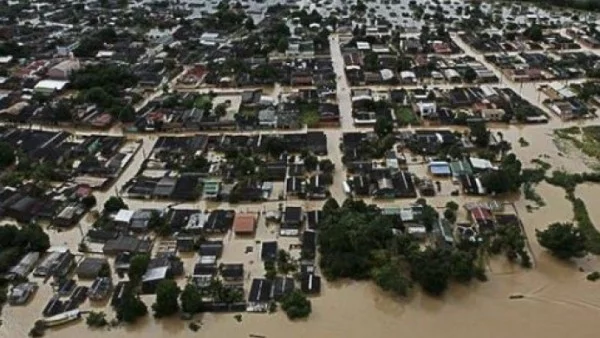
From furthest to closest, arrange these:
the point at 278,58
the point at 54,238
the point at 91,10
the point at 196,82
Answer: the point at 91,10, the point at 278,58, the point at 196,82, the point at 54,238

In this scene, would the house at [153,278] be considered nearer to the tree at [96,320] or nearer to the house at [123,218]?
the tree at [96,320]

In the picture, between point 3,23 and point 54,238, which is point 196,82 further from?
point 3,23

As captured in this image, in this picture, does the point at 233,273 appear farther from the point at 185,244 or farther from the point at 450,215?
the point at 450,215

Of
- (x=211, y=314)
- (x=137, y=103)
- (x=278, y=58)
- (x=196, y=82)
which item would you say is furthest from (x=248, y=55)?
(x=211, y=314)

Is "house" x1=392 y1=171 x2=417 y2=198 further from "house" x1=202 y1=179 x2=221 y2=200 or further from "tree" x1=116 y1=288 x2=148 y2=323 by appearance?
"tree" x1=116 y1=288 x2=148 y2=323

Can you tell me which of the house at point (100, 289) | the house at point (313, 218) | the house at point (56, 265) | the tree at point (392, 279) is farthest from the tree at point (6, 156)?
the tree at point (392, 279)

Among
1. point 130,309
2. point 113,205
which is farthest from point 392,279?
point 113,205
